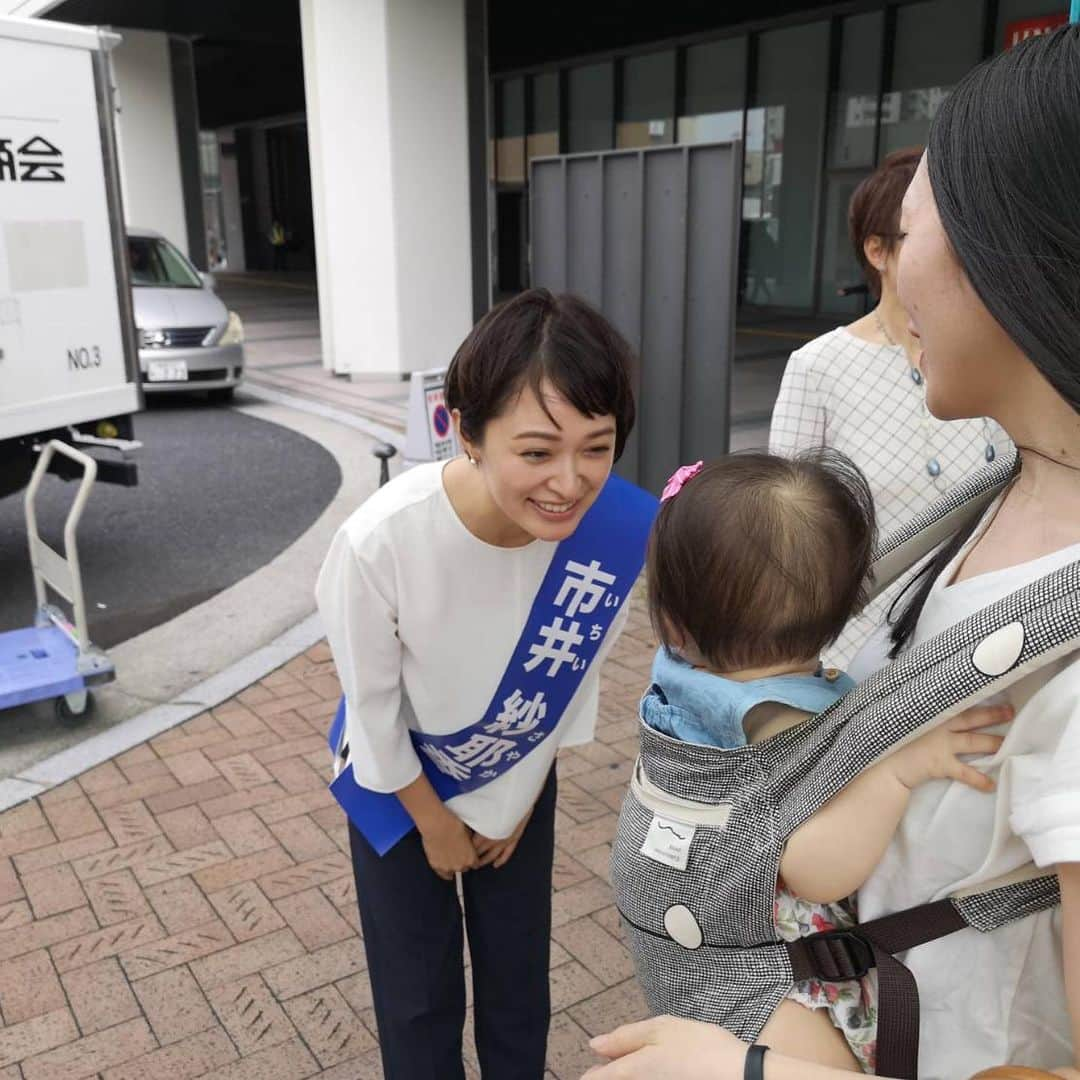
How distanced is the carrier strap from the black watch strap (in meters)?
0.12

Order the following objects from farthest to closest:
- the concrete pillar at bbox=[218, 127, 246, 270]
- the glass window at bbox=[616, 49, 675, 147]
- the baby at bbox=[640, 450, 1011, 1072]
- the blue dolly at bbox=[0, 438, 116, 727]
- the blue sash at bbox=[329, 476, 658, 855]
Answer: the concrete pillar at bbox=[218, 127, 246, 270]
the glass window at bbox=[616, 49, 675, 147]
the blue dolly at bbox=[0, 438, 116, 727]
the blue sash at bbox=[329, 476, 658, 855]
the baby at bbox=[640, 450, 1011, 1072]

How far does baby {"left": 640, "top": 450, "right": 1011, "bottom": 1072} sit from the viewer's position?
3.60 ft

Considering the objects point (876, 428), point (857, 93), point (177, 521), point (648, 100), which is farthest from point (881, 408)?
point (648, 100)

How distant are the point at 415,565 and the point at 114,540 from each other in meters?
5.72

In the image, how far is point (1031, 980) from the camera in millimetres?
1008

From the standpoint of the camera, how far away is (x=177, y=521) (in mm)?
7266

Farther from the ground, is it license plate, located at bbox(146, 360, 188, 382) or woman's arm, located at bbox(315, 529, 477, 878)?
woman's arm, located at bbox(315, 529, 477, 878)

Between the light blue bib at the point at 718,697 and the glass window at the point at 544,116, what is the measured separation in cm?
2121

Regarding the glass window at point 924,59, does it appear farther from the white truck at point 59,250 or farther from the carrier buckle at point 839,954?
the carrier buckle at point 839,954

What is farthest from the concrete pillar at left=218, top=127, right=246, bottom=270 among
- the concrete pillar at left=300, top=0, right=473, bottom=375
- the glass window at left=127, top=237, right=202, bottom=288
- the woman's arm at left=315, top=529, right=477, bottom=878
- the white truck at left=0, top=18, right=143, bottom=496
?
the woman's arm at left=315, top=529, right=477, bottom=878

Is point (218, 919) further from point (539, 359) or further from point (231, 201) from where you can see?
point (231, 201)

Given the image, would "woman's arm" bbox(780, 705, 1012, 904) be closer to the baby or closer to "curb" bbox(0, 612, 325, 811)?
the baby

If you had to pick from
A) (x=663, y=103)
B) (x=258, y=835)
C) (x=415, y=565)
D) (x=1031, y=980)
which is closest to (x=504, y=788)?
(x=415, y=565)

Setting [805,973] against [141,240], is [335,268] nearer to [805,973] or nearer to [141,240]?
[141,240]
